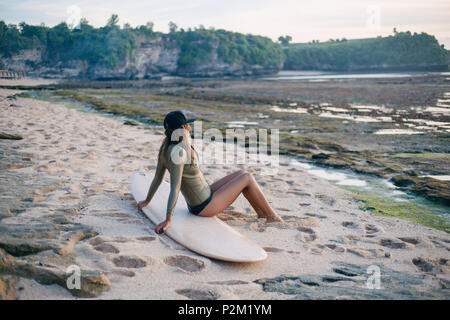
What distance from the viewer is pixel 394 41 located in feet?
285

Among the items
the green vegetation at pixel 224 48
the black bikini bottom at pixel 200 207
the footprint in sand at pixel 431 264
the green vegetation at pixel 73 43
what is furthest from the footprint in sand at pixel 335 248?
the green vegetation at pixel 224 48

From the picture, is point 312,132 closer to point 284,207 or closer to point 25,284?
point 284,207

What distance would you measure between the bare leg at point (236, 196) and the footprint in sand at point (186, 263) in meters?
0.69

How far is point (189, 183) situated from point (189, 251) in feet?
2.26

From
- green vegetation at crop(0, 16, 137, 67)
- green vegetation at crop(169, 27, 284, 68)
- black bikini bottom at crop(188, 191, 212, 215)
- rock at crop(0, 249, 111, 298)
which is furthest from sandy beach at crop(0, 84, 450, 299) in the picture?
green vegetation at crop(169, 27, 284, 68)

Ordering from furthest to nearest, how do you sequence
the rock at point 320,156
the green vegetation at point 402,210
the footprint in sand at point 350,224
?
the rock at point 320,156 < the green vegetation at point 402,210 < the footprint in sand at point 350,224

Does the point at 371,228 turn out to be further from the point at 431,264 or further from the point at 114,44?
the point at 114,44

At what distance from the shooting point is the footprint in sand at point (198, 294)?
2.41 meters

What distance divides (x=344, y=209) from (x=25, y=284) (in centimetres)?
357

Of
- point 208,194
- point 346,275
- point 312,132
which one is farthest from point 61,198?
point 312,132

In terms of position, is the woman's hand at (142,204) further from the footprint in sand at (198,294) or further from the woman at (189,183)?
the footprint in sand at (198,294)

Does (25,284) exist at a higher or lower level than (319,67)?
lower

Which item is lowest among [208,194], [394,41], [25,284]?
[25,284]

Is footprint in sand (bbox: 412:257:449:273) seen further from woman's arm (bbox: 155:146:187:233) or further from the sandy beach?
woman's arm (bbox: 155:146:187:233)
